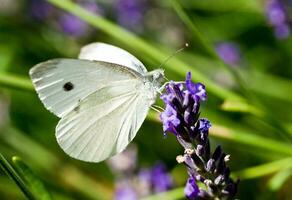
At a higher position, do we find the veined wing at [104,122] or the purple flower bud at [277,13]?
the purple flower bud at [277,13]

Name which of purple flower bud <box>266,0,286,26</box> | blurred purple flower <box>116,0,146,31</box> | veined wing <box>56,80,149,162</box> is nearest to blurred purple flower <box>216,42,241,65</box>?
blurred purple flower <box>116,0,146,31</box>

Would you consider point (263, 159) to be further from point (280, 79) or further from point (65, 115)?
point (65, 115)

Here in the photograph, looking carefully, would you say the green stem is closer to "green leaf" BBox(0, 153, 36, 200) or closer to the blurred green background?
the blurred green background

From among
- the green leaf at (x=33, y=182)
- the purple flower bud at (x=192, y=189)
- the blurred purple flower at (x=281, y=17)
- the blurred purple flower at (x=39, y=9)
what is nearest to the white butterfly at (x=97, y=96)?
the green leaf at (x=33, y=182)

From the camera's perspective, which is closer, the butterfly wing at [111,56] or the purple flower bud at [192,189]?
the purple flower bud at [192,189]

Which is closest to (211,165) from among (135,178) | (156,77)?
(156,77)

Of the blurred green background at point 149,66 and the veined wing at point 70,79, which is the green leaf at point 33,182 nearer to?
the veined wing at point 70,79

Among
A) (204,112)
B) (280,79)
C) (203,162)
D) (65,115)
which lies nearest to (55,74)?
(65,115)
